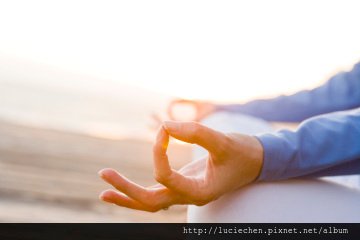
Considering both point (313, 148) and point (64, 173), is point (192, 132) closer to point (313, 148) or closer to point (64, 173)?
point (313, 148)

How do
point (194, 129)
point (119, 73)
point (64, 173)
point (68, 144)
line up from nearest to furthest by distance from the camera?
point (194, 129) → point (64, 173) → point (68, 144) → point (119, 73)

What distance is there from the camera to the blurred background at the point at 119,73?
1.98m

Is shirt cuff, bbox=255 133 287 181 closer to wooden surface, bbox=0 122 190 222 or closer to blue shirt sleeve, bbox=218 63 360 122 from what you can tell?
blue shirt sleeve, bbox=218 63 360 122

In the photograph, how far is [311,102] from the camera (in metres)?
1.02

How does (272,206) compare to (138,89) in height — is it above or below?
below

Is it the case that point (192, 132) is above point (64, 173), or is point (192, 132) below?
below

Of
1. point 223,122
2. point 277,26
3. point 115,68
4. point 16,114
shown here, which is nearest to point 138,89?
point 115,68

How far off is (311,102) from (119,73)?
4.73m

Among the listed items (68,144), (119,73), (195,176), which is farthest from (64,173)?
(119,73)

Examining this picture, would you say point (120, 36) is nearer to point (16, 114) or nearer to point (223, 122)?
point (16, 114)

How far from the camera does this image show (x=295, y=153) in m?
0.71

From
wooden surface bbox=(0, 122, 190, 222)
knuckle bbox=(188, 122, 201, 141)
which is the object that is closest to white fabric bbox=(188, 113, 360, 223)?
knuckle bbox=(188, 122, 201, 141)

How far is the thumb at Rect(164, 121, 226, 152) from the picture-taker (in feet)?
2.10
